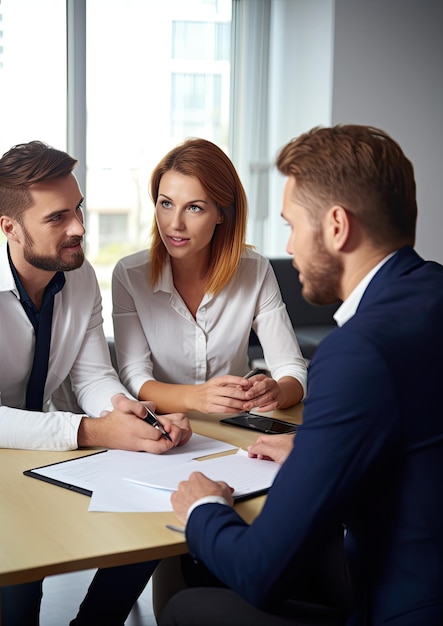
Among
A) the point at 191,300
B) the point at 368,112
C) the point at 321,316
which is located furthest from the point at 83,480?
the point at 368,112

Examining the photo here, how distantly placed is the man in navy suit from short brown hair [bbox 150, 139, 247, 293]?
1082 mm

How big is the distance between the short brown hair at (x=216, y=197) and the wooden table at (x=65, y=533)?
110cm

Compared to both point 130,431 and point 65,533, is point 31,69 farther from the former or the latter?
point 65,533

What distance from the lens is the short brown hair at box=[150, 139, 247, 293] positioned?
243 centimetres

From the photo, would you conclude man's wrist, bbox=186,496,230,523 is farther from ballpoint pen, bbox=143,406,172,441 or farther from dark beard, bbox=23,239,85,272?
dark beard, bbox=23,239,85,272

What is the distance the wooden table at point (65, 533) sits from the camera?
1229mm

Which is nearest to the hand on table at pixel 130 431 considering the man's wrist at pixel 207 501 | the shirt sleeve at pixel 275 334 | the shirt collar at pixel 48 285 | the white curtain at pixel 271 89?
the man's wrist at pixel 207 501

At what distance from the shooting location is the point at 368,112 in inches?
214

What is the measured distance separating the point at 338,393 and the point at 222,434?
851 millimetres

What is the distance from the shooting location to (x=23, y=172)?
213 cm

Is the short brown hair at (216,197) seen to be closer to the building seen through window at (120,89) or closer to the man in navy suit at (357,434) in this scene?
the man in navy suit at (357,434)

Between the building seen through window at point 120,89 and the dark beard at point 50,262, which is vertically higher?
the building seen through window at point 120,89

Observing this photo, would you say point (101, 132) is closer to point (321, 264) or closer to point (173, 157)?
point (173, 157)

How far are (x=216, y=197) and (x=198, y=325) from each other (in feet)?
1.36
